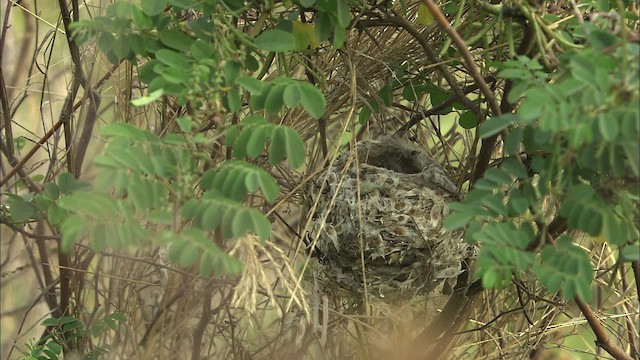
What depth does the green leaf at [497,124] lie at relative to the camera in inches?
54.4

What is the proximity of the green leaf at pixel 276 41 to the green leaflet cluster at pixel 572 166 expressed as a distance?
391 mm

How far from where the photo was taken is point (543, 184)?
1437 mm

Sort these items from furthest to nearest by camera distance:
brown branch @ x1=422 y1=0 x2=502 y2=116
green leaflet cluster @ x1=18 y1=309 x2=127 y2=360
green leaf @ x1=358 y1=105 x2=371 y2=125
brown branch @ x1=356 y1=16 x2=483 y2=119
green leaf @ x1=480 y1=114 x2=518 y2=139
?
green leaflet cluster @ x1=18 y1=309 x2=127 y2=360 → green leaf @ x1=358 y1=105 x2=371 y2=125 → brown branch @ x1=356 y1=16 x2=483 y2=119 → brown branch @ x1=422 y1=0 x2=502 y2=116 → green leaf @ x1=480 y1=114 x2=518 y2=139

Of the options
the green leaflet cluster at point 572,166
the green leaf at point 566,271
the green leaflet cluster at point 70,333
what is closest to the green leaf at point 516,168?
the green leaflet cluster at point 572,166

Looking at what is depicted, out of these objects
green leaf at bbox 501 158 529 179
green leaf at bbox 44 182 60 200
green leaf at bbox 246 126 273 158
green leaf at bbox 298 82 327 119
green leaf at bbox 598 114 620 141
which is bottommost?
green leaf at bbox 501 158 529 179

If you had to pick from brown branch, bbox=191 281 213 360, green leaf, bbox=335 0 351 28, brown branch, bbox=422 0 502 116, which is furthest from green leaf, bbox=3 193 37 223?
brown branch, bbox=422 0 502 116

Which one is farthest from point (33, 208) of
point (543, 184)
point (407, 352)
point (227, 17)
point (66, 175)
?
point (543, 184)

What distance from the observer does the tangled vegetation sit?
1.31 meters

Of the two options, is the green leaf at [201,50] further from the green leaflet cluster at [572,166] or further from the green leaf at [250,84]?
the green leaflet cluster at [572,166]

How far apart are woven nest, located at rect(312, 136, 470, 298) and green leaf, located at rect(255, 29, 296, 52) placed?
35cm

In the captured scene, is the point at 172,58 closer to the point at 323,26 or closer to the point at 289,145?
the point at 289,145

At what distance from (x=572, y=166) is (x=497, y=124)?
0.13 meters

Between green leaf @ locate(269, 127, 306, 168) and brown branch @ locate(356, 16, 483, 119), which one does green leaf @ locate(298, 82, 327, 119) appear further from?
brown branch @ locate(356, 16, 483, 119)

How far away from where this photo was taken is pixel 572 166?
4.60 ft
